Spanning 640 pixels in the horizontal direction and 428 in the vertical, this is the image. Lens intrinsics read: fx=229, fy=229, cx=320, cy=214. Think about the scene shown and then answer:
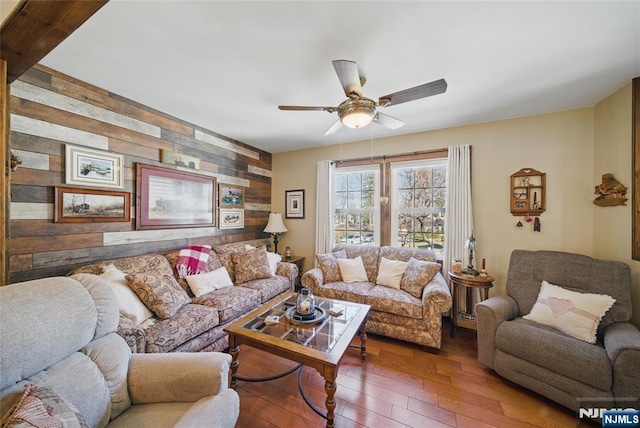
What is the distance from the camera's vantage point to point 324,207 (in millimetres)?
3748

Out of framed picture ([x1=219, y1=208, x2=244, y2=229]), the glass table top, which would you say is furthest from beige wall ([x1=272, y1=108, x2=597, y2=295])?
framed picture ([x1=219, y1=208, x2=244, y2=229])

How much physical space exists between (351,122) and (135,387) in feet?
6.93

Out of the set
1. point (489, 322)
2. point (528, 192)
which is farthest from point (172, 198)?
point (528, 192)

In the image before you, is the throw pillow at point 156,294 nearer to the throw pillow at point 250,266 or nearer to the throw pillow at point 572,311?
the throw pillow at point 250,266

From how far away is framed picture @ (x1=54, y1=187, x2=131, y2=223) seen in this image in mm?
1894

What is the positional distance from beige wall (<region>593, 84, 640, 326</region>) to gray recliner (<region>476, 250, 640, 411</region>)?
0.26 metres

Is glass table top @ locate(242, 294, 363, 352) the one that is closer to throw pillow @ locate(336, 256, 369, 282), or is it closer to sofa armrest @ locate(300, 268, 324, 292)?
sofa armrest @ locate(300, 268, 324, 292)

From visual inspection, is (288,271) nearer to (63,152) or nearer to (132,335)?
(132,335)

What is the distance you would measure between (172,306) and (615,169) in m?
4.15

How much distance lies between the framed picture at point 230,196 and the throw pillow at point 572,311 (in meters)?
3.65

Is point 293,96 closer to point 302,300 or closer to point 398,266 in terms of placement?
point 302,300

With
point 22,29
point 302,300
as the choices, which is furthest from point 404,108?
point 22,29

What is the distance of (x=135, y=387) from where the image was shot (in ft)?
3.67

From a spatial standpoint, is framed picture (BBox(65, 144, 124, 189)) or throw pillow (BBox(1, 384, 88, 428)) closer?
throw pillow (BBox(1, 384, 88, 428))
